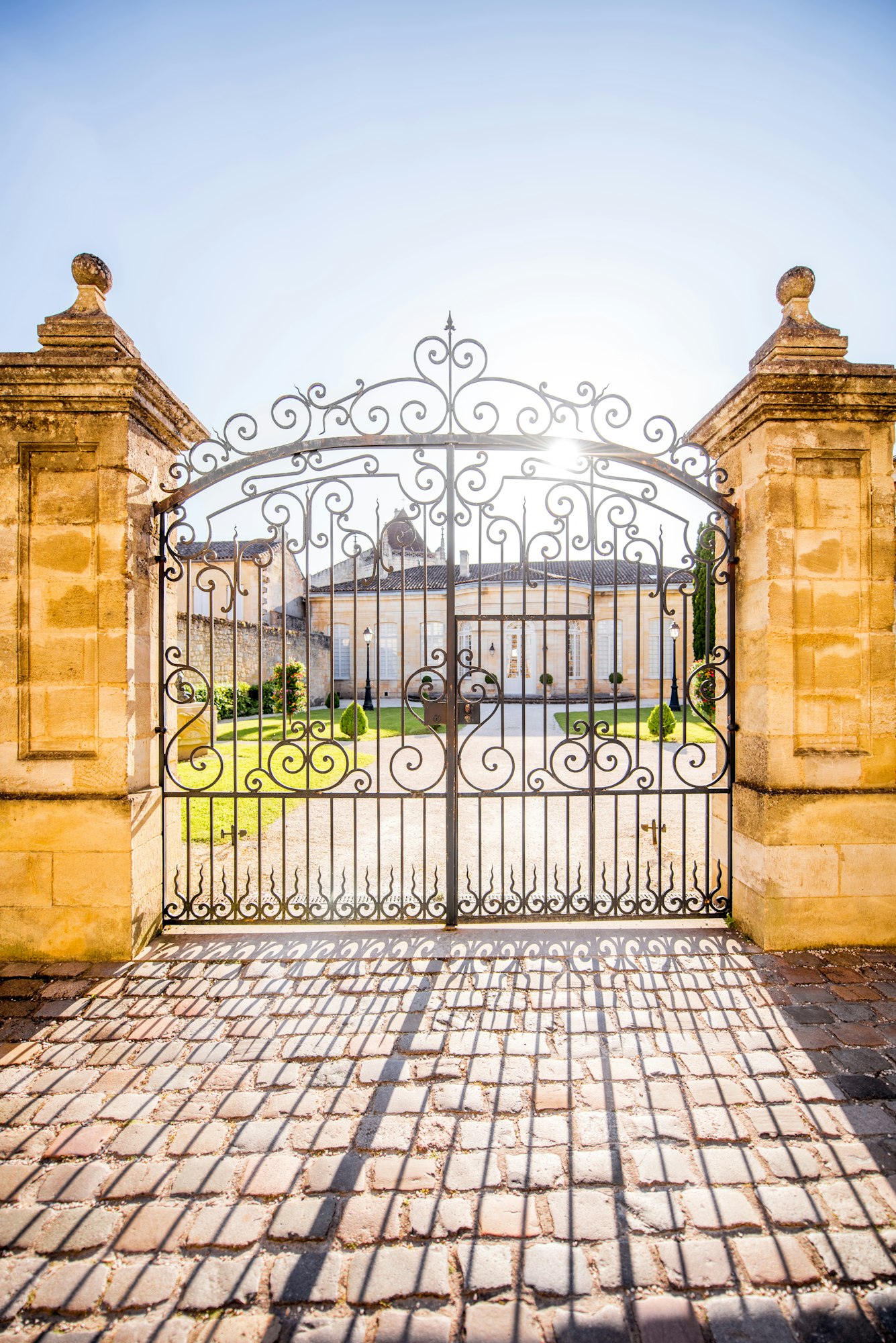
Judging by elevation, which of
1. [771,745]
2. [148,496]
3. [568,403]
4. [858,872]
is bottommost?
[858,872]

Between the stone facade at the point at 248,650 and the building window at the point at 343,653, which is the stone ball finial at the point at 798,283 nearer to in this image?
the stone facade at the point at 248,650

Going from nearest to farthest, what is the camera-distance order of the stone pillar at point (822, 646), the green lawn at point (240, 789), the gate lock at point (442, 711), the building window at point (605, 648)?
the stone pillar at point (822, 646) → the gate lock at point (442, 711) → the green lawn at point (240, 789) → the building window at point (605, 648)

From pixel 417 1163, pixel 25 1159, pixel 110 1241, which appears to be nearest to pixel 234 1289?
pixel 110 1241

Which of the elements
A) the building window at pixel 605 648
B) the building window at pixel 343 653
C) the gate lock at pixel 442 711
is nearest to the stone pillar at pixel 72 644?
the gate lock at pixel 442 711

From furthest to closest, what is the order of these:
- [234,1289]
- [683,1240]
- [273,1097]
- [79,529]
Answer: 1. [79,529]
2. [273,1097]
3. [683,1240]
4. [234,1289]

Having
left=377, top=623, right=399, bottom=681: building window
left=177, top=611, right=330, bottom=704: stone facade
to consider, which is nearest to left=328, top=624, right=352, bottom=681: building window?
left=177, top=611, right=330, bottom=704: stone facade

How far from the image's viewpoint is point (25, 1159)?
229 cm

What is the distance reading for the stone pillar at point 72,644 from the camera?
151 inches

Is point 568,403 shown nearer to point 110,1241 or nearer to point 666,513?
point 666,513

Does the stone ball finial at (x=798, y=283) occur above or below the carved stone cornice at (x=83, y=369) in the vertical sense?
above

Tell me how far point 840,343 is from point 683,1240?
15.7ft

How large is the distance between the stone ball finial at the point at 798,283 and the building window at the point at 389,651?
15.8m

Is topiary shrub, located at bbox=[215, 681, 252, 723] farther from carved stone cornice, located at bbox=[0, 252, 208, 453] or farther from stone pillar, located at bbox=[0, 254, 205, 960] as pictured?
carved stone cornice, located at bbox=[0, 252, 208, 453]

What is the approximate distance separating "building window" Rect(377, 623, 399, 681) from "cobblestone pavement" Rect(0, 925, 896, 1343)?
16.3 meters
